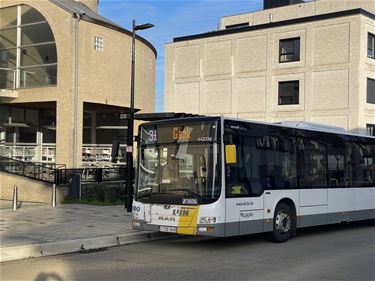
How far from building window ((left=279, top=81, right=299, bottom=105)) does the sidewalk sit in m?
25.1

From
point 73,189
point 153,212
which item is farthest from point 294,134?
point 73,189

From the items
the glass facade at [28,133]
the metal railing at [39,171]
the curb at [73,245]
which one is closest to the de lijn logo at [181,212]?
the curb at [73,245]

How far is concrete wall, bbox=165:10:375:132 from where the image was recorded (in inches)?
1468

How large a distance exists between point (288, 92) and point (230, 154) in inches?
1201

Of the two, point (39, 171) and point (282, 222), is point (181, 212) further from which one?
point (39, 171)

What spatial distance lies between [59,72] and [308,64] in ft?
67.0

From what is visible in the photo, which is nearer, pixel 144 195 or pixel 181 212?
pixel 181 212

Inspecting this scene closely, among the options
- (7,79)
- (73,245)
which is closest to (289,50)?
(7,79)

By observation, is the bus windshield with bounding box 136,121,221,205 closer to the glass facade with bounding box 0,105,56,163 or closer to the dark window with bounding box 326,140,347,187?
the dark window with bounding box 326,140,347,187

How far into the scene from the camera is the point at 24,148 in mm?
28844

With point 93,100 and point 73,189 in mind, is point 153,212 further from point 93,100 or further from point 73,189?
point 93,100

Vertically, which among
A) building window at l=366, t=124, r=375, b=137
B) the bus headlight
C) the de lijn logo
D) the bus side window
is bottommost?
the bus headlight

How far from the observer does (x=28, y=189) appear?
70.6 feet

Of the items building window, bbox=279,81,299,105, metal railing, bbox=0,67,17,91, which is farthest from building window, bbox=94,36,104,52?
building window, bbox=279,81,299,105
